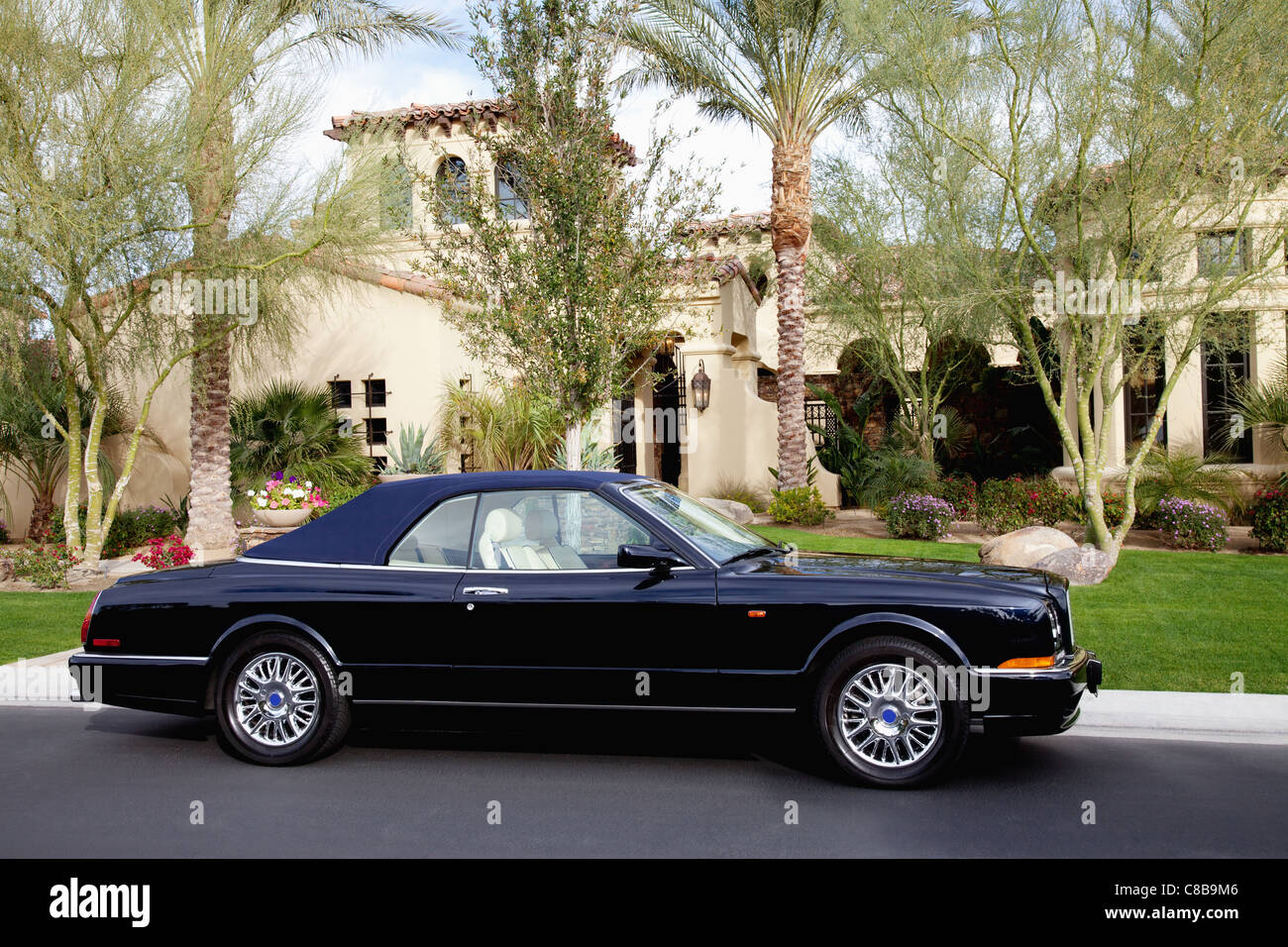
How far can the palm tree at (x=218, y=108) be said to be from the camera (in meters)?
12.0

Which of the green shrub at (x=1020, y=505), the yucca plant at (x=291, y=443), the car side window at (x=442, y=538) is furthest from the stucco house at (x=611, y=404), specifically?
the car side window at (x=442, y=538)

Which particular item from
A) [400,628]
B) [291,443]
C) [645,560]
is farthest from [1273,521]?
[291,443]

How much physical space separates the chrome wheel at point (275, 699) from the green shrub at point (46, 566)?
788cm

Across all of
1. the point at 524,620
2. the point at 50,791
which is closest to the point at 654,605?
the point at 524,620

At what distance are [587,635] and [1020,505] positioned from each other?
1156 cm

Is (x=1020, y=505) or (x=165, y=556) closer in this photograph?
(x=165, y=556)

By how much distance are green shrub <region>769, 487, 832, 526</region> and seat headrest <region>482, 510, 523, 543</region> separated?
34.6 ft

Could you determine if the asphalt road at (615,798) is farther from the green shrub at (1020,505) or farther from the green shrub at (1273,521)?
the green shrub at (1020,505)

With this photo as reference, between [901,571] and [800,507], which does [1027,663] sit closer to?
[901,571]

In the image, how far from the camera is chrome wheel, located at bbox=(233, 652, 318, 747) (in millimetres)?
5336

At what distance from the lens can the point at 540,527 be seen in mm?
5605

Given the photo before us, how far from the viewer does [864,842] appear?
413 centimetres
